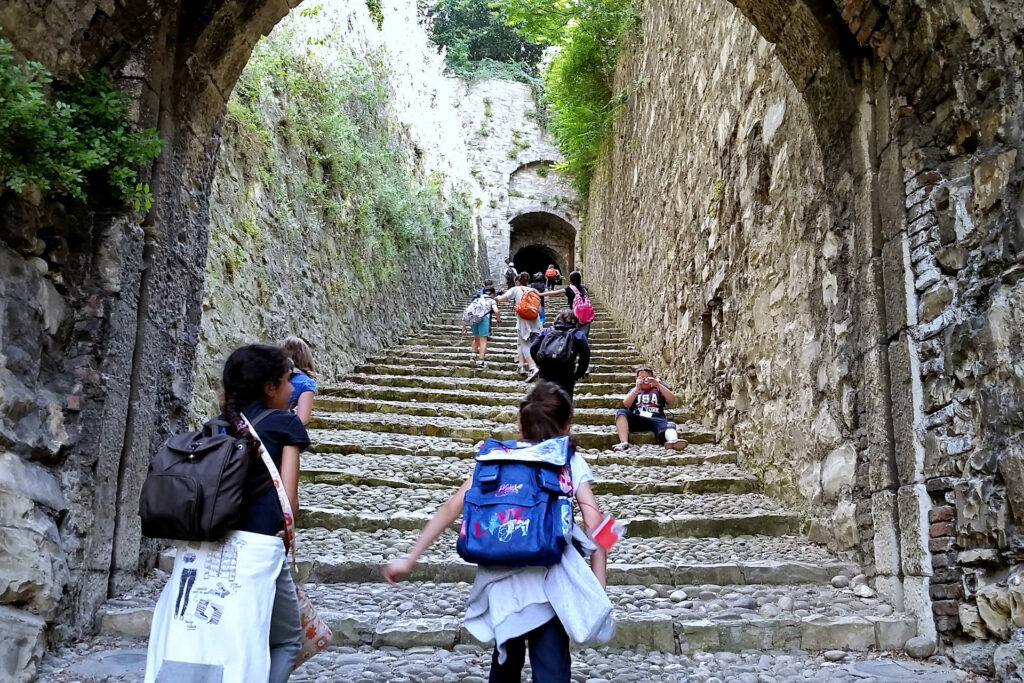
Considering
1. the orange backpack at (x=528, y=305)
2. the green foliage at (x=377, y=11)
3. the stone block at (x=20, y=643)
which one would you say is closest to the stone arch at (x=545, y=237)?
the green foliage at (x=377, y=11)

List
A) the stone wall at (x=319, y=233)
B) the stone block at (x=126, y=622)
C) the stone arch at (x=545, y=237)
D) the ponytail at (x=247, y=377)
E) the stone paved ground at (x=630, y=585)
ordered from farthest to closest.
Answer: the stone arch at (x=545, y=237) < the stone wall at (x=319, y=233) < the stone block at (x=126, y=622) < the stone paved ground at (x=630, y=585) < the ponytail at (x=247, y=377)

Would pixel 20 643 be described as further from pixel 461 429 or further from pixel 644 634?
pixel 461 429

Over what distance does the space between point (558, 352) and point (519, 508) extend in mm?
3259

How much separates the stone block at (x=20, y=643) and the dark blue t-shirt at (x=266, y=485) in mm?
1139

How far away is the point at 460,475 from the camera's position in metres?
5.07

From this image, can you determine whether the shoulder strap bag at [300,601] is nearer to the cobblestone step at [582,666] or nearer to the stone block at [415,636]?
the cobblestone step at [582,666]

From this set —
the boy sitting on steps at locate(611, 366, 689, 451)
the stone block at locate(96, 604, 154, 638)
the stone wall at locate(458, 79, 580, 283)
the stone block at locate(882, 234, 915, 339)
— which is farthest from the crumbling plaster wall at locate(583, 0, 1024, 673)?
the stone wall at locate(458, 79, 580, 283)

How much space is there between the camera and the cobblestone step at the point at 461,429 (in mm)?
5887

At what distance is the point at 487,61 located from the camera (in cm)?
2209

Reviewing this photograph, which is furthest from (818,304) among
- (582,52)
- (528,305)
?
(582,52)

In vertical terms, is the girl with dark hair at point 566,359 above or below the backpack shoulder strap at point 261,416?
above

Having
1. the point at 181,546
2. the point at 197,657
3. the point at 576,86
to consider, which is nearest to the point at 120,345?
the point at 181,546

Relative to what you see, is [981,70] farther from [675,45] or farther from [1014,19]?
[675,45]

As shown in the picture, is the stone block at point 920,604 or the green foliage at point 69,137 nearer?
the green foliage at point 69,137
